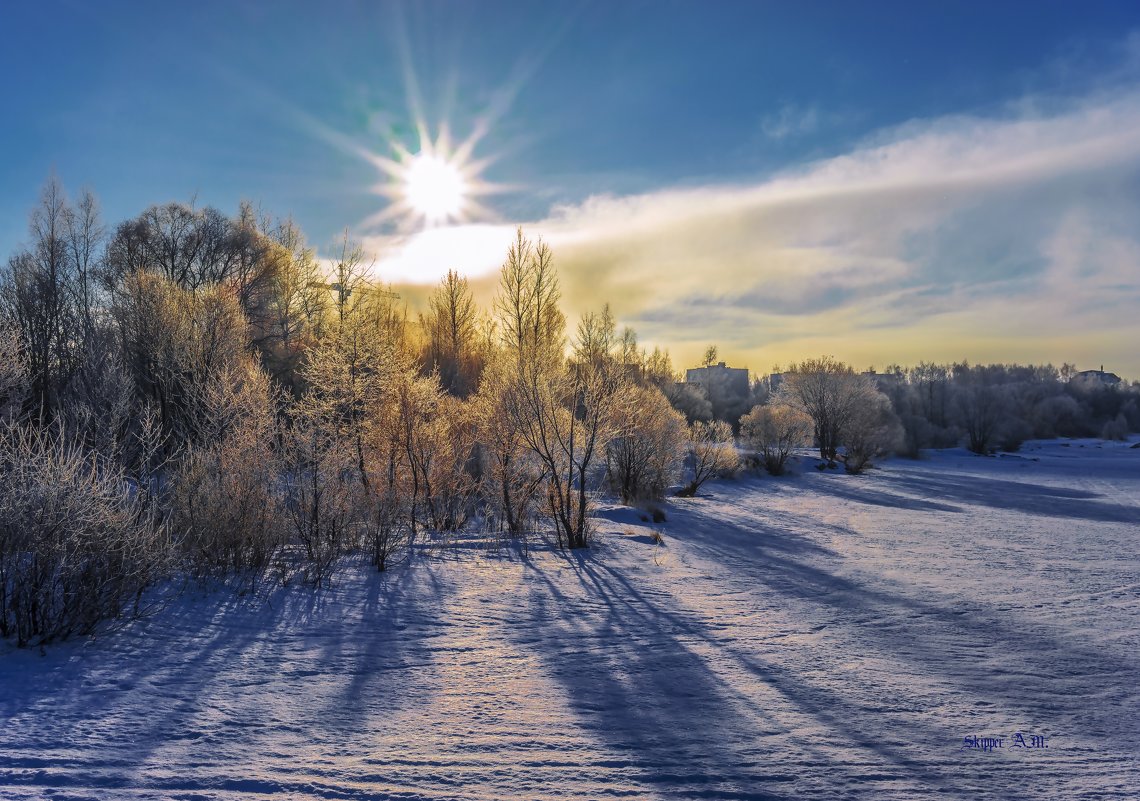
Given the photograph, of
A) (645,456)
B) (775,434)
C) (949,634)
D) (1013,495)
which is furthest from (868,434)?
(949,634)

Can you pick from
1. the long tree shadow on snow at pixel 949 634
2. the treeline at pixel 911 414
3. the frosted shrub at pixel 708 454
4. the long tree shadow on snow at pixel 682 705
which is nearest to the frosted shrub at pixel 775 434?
the treeline at pixel 911 414

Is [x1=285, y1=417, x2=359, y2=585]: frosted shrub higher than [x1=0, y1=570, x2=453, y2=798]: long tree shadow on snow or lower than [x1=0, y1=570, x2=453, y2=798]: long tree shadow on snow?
higher

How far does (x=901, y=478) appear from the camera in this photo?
36.4 metres

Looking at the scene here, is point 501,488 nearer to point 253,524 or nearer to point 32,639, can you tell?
point 253,524

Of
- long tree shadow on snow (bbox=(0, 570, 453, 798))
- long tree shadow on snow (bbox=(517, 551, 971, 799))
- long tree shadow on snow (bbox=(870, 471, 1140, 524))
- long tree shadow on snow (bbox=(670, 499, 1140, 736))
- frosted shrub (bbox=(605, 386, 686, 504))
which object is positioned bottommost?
long tree shadow on snow (bbox=(870, 471, 1140, 524))

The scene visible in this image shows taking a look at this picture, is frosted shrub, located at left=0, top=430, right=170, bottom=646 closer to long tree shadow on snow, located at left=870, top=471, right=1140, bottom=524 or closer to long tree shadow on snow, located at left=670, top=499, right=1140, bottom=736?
long tree shadow on snow, located at left=670, top=499, right=1140, bottom=736

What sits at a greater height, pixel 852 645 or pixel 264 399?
pixel 264 399

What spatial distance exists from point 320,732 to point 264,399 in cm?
804

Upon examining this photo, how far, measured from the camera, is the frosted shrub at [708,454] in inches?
1054

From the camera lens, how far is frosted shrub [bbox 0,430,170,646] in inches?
248

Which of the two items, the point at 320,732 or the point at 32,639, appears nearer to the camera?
the point at 320,732

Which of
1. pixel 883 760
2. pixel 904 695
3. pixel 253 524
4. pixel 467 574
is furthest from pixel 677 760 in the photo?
pixel 253 524

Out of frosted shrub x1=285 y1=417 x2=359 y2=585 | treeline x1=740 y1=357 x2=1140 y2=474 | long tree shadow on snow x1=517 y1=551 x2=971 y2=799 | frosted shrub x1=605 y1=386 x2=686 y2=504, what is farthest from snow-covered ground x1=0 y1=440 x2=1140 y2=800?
treeline x1=740 y1=357 x2=1140 y2=474

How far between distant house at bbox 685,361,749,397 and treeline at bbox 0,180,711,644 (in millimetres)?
49892
